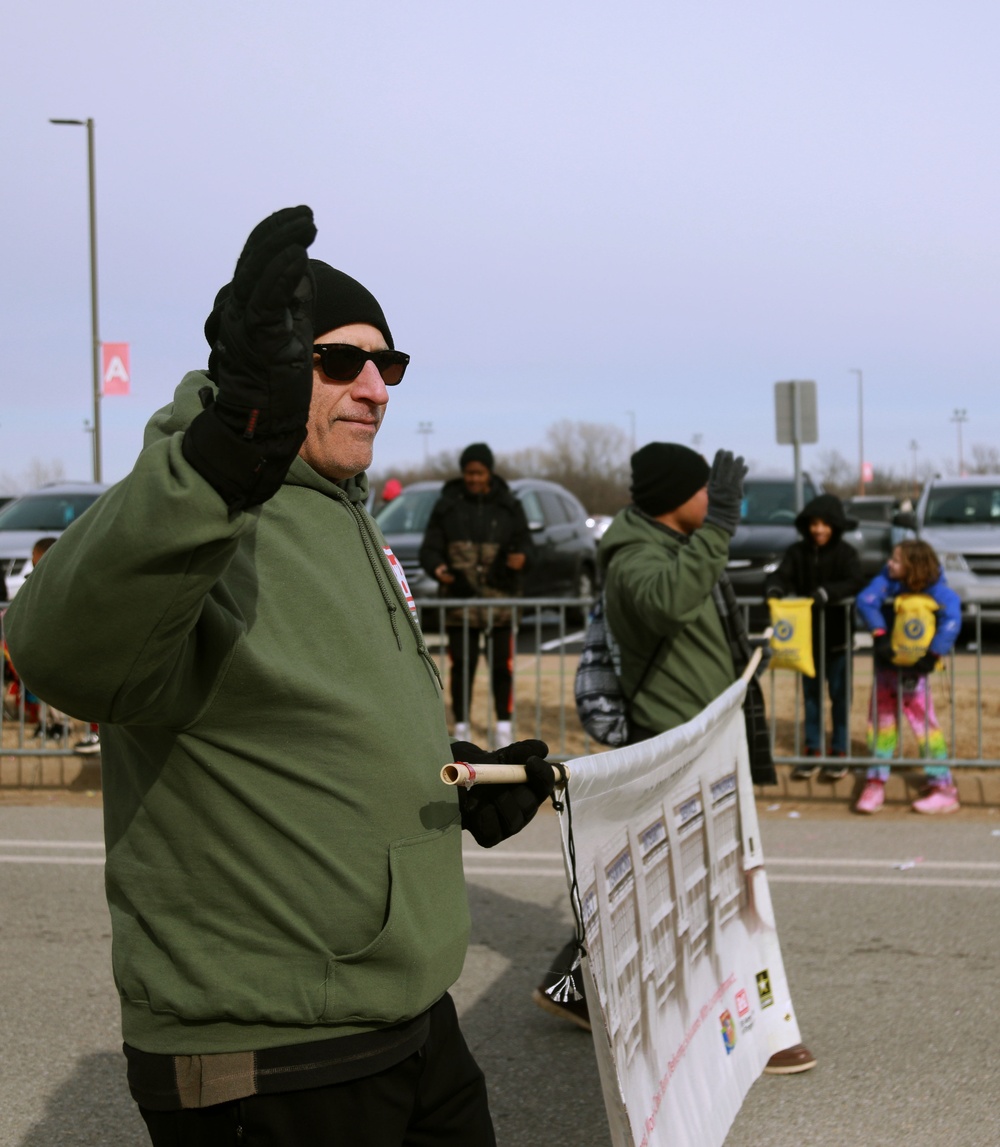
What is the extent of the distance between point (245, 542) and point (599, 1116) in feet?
9.02

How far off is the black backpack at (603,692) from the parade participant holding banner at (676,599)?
0.04 meters

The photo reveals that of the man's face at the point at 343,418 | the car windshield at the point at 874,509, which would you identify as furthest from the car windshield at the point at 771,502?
the man's face at the point at 343,418

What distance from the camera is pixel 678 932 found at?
358 centimetres

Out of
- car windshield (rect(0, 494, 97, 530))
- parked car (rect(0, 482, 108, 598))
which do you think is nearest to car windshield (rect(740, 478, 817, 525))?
parked car (rect(0, 482, 108, 598))

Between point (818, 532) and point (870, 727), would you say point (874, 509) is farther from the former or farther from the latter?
point (870, 727)

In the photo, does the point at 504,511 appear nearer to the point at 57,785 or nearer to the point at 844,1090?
the point at 57,785

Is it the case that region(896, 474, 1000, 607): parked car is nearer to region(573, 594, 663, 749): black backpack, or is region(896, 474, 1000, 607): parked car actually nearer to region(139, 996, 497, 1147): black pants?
region(573, 594, 663, 749): black backpack

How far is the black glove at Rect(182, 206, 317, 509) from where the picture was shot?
65.6 inches

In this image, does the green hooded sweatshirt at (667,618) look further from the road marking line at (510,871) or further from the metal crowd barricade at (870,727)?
the metal crowd barricade at (870,727)

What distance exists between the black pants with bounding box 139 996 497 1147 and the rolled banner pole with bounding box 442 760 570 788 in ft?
1.29

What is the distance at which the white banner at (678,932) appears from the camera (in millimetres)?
2869

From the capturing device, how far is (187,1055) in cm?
212

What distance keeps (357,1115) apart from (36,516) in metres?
16.1

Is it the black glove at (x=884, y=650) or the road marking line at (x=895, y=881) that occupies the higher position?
the black glove at (x=884, y=650)
